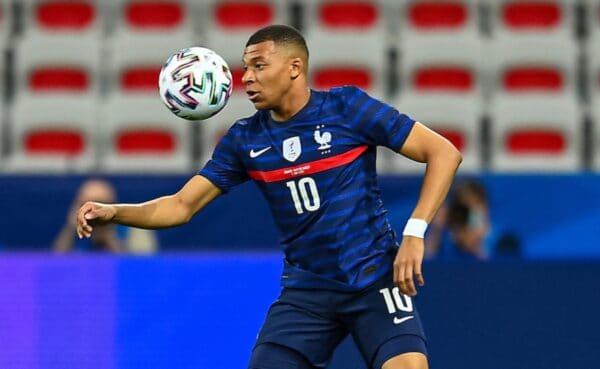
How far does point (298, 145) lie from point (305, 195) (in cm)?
21

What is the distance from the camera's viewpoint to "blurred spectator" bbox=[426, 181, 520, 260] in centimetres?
898

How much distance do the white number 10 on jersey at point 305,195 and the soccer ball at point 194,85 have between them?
48 cm

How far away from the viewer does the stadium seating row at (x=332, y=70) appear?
1121cm

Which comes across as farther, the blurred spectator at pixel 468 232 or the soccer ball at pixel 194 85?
the blurred spectator at pixel 468 232

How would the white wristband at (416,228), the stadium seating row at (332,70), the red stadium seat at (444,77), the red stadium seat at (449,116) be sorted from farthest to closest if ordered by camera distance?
Answer: the red stadium seat at (444,77)
the stadium seating row at (332,70)
the red stadium seat at (449,116)
the white wristband at (416,228)

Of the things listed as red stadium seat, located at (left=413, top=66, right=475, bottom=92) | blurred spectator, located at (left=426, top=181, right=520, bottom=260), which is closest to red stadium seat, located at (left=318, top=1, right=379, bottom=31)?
red stadium seat, located at (left=413, top=66, right=475, bottom=92)

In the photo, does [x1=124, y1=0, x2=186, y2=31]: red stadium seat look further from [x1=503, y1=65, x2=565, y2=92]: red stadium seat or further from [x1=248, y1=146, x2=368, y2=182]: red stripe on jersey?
[x1=248, y1=146, x2=368, y2=182]: red stripe on jersey

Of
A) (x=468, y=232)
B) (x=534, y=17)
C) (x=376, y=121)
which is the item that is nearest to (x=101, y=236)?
(x=468, y=232)

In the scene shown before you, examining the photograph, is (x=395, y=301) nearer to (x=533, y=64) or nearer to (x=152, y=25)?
(x=533, y=64)

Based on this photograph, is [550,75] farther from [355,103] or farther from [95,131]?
[355,103]

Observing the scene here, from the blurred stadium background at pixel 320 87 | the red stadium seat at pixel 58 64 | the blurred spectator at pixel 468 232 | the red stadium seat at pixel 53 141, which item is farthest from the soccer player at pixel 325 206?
the red stadium seat at pixel 58 64

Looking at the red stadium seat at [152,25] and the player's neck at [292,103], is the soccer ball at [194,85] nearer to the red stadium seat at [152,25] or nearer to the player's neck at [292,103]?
the player's neck at [292,103]

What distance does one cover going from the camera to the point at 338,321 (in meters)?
5.53

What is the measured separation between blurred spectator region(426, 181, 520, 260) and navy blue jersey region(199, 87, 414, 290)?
10.2 feet
